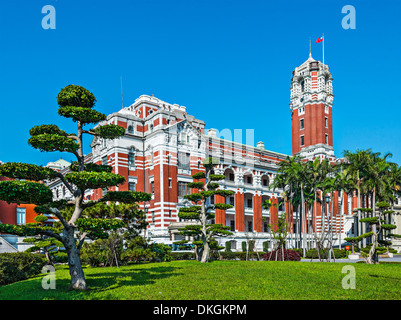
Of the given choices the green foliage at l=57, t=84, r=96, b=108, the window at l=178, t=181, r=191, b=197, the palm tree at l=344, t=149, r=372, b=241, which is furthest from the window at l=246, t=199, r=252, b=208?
the green foliage at l=57, t=84, r=96, b=108

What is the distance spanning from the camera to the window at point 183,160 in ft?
163

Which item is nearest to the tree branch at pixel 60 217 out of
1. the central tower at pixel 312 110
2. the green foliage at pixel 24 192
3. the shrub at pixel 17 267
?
the green foliage at pixel 24 192

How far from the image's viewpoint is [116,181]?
15.2 m

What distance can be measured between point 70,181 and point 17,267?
10794 mm

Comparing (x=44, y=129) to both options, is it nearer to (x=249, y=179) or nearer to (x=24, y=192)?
(x=24, y=192)

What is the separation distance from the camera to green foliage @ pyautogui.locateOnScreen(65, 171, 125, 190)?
14547 millimetres

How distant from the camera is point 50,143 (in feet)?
50.0

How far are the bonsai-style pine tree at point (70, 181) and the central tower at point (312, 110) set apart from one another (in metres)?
58.6

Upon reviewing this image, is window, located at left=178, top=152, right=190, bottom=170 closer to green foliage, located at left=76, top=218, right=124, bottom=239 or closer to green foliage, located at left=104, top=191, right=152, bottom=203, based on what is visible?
green foliage, located at left=104, top=191, right=152, bottom=203

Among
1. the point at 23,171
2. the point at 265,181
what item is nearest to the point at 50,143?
the point at 23,171

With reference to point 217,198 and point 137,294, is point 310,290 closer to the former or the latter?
point 137,294
